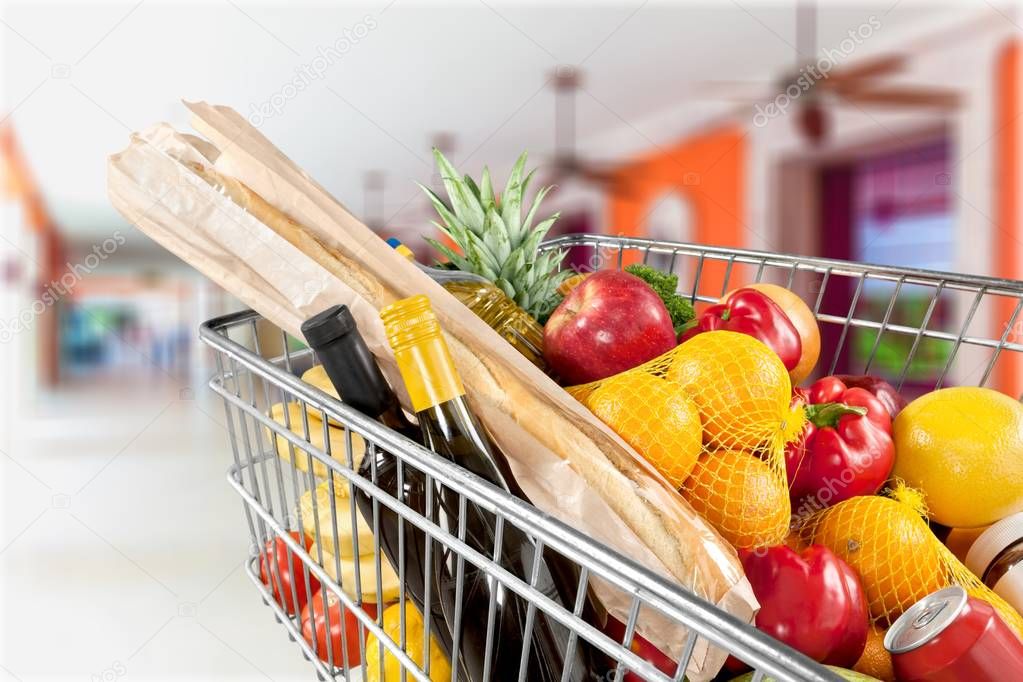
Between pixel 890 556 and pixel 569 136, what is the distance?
7.11 meters

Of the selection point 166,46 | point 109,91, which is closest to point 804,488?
point 166,46

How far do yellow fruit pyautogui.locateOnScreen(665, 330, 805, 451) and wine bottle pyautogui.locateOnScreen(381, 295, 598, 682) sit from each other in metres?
0.17

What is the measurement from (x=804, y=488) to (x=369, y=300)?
1.44ft

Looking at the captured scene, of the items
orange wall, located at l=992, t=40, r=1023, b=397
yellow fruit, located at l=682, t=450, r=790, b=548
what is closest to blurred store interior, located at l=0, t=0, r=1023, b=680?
orange wall, located at l=992, t=40, r=1023, b=397

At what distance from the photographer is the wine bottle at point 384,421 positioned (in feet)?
1.89

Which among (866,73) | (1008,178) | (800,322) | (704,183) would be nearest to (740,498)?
(800,322)

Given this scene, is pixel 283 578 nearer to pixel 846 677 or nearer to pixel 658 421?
pixel 658 421

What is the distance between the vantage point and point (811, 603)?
0.60 meters

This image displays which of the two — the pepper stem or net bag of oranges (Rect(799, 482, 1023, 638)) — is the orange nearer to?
net bag of oranges (Rect(799, 482, 1023, 638))

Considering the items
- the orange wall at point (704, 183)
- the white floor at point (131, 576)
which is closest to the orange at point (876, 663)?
the white floor at point (131, 576)

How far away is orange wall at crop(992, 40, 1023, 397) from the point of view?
3732mm

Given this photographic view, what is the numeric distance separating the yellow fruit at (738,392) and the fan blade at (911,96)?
333cm

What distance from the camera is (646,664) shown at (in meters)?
0.46

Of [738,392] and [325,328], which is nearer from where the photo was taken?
[325,328]
